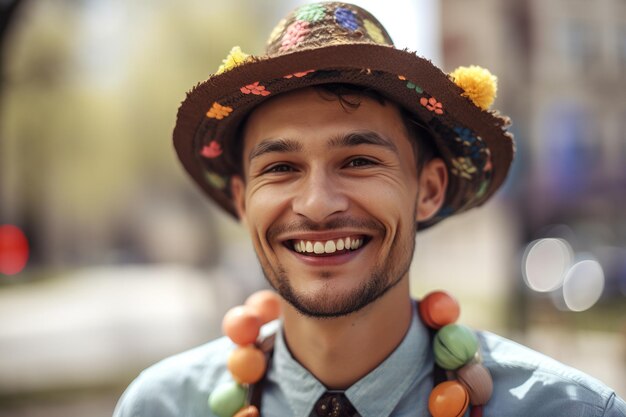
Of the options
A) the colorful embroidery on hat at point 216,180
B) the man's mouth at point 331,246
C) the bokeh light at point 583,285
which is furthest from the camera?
the bokeh light at point 583,285

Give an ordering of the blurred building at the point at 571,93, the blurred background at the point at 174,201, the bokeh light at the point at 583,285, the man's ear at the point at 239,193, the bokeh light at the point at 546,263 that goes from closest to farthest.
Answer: the man's ear at the point at 239,193
the blurred background at the point at 174,201
the bokeh light at the point at 583,285
the bokeh light at the point at 546,263
the blurred building at the point at 571,93

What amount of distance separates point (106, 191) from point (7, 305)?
895cm

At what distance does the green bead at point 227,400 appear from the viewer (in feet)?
7.63

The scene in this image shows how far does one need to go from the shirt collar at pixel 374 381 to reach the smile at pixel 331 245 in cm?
41

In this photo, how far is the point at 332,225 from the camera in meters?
2.14

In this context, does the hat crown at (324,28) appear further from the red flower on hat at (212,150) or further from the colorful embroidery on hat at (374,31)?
the red flower on hat at (212,150)

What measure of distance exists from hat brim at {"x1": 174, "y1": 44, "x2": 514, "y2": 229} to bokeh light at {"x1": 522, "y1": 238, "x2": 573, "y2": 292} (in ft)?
30.6

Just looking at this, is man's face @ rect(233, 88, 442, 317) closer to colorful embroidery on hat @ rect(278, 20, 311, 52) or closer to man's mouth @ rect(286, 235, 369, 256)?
man's mouth @ rect(286, 235, 369, 256)

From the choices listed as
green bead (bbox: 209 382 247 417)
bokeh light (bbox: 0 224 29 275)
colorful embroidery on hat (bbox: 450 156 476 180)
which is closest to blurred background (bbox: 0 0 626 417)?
bokeh light (bbox: 0 224 29 275)

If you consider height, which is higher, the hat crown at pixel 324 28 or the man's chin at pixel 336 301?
the hat crown at pixel 324 28

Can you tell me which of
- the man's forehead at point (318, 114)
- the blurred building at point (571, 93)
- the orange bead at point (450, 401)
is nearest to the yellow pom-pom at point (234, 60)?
the man's forehead at point (318, 114)

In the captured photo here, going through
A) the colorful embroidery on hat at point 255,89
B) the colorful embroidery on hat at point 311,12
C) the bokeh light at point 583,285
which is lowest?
the bokeh light at point 583,285

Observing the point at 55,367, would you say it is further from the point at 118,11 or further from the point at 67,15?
the point at 118,11

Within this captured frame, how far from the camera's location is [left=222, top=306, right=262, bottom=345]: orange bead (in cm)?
249
